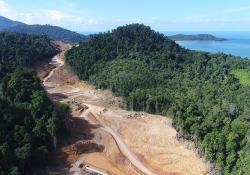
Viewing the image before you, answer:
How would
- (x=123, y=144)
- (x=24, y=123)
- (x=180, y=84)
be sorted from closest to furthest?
1. (x=24, y=123)
2. (x=123, y=144)
3. (x=180, y=84)

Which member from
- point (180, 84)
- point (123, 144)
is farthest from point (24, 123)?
point (180, 84)

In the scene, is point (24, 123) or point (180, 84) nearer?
point (24, 123)

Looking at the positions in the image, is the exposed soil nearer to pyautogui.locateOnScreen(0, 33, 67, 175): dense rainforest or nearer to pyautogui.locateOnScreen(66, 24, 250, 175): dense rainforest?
pyautogui.locateOnScreen(66, 24, 250, 175): dense rainforest

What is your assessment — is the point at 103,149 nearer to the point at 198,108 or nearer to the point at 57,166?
the point at 57,166

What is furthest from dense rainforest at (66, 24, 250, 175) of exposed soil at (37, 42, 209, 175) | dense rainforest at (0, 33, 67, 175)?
dense rainforest at (0, 33, 67, 175)

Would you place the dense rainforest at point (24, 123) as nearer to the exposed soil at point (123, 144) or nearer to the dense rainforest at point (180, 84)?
the exposed soil at point (123, 144)

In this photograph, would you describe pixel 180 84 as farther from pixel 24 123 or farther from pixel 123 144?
pixel 24 123

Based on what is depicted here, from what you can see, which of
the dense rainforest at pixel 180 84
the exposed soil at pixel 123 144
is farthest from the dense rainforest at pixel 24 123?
the dense rainforest at pixel 180 84
